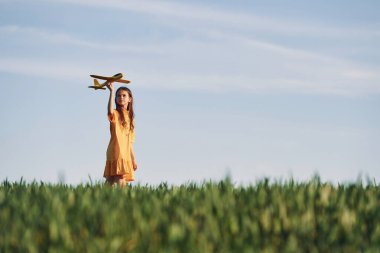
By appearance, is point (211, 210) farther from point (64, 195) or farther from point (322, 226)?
point (64, 195)

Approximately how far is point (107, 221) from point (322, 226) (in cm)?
186

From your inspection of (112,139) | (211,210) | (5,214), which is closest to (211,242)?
(211,210)

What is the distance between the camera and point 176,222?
567 cm

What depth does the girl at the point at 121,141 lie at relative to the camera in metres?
12.7

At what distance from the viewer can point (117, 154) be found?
41.8 ft

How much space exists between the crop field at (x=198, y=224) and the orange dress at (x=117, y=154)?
5.56 m

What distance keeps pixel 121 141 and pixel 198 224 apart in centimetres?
745

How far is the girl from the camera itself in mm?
12695

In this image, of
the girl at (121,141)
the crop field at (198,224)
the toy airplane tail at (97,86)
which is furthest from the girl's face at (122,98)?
the crop field at (198,224)

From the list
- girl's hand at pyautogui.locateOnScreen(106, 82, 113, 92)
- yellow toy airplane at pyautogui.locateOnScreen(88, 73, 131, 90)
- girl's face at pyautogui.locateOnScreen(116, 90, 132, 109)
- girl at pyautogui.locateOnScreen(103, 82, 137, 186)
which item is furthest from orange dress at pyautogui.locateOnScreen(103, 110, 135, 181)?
yellow toy airplane at pyautogui.locateOnScreen(88, 73, 131, 90)

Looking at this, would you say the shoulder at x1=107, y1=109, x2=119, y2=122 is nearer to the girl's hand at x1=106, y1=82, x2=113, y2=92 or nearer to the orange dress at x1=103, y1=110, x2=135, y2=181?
the orange dress at x1=103, y1=110, x2=135, y2=181

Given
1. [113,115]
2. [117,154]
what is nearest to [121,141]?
[117,154]

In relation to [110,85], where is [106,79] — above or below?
above

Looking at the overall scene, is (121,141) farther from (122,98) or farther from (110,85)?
(110,85)
